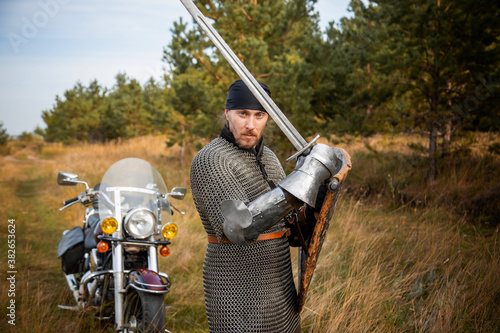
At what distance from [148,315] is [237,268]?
42.3 inches

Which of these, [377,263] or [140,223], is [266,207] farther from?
[377,263]

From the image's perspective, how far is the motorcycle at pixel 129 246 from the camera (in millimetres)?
2543

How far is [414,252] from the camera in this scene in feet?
13.0

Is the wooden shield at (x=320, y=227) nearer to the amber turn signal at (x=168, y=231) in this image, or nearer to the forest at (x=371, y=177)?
the forest at (x=371, y=177)

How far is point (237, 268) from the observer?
1.73 meters

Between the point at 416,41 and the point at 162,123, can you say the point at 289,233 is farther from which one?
the point at 162,123

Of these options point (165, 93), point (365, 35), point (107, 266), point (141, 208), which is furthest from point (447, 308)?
point (165, 93)

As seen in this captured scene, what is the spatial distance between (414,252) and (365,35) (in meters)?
8.26

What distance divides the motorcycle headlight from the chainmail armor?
1090 mm

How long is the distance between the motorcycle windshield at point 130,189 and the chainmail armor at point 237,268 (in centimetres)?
129

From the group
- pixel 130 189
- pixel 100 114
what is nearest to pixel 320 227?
pixel 130 189

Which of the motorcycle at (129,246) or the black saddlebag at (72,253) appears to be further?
the black saddlebag at (72,253)

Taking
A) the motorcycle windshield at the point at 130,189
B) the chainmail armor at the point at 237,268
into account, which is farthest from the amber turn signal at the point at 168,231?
the chainmail armor at the point at 237,268

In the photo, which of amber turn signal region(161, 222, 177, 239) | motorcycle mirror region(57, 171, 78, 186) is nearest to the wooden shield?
amber turn signal region(161, 222, 177, 239)
